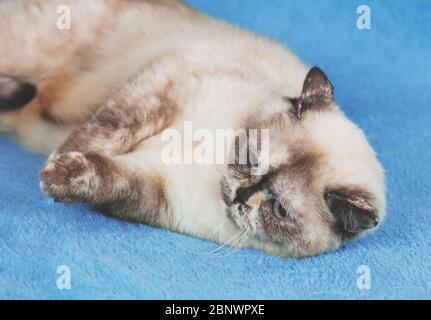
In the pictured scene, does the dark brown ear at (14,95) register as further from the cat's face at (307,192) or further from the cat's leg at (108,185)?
the cat's face at (307,192)

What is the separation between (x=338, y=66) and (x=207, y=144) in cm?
143

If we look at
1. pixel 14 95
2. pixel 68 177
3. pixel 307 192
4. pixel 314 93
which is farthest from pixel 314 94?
pixel 14 95

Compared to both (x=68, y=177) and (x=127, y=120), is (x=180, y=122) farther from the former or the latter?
(x=68, y=177)

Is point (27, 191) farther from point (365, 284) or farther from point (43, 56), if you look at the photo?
point (365, 284)

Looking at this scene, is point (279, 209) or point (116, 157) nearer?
point (279, 209)

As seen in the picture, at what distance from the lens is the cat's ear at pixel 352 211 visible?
1796 millimetres

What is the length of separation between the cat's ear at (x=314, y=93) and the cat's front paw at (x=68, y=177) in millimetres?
595

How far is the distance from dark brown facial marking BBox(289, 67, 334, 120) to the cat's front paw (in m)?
0.59

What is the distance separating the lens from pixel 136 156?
2.04 m

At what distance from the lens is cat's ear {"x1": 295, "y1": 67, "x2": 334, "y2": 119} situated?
2002 mm

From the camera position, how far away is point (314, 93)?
202cm

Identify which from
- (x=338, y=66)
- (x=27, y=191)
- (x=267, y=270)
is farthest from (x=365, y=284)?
(x=338, y=66)

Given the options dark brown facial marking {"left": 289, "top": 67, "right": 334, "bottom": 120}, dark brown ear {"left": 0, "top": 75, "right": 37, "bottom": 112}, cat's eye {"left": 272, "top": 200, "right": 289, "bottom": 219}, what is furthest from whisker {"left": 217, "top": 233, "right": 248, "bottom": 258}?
dark brown ear {"left": 0, "top": 75, "right": 37, "bottom": 112}

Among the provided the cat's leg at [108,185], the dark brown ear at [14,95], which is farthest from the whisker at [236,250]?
the dark brown ear at [14,95]
